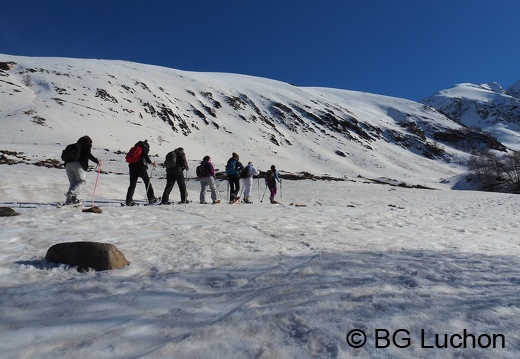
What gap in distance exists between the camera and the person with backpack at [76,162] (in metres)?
8.58

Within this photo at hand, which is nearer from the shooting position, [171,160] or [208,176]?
[171,160]

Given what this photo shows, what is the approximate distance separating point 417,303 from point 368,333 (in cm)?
72

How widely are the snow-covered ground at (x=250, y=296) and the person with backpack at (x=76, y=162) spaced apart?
291 cm

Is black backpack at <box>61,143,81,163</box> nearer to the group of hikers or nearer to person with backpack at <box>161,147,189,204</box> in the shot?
the group of hikers

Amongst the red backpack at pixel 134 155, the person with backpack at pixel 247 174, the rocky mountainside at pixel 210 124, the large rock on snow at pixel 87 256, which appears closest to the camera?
the large rock on snow at pixel 87 256

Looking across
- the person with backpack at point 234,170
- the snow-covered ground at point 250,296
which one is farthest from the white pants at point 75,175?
the person with backpack at point 234,170

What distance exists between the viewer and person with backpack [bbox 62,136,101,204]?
28.1ft

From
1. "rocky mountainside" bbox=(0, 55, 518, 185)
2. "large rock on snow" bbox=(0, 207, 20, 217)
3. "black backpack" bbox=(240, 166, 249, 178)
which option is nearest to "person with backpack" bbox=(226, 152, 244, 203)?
"black backpack" bbox=(240, 166, 249, 178)

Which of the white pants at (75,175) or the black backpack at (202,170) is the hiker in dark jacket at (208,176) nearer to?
the black backpack at (202,170)

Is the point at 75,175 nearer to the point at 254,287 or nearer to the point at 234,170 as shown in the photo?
the point at 234,170

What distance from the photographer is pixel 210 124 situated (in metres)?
77.4

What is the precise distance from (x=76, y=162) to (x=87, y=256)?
6024 millimetres

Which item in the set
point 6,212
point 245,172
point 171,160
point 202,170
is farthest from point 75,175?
point 245,172

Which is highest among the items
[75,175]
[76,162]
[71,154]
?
[71,154]
